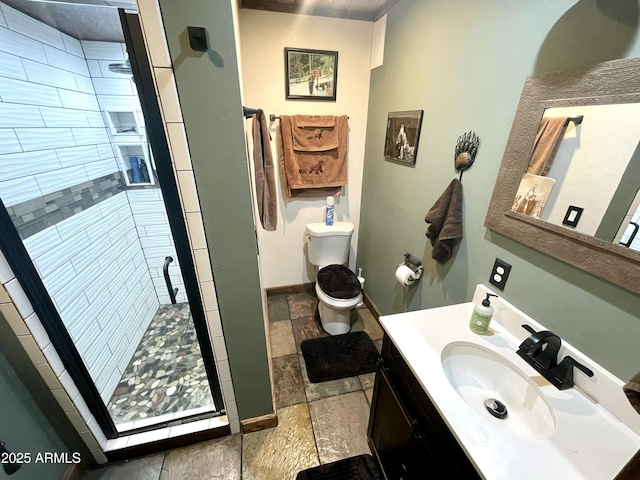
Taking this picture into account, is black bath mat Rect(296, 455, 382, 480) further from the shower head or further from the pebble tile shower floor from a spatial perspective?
the shower head

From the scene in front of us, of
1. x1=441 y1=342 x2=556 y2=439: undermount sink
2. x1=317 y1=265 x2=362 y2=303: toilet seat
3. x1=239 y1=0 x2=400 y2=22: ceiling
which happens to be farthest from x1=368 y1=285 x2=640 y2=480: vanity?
x1=239 y1=0 x2=400 y2=22: ceiling

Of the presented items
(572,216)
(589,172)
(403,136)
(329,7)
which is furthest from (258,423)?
(329,7)

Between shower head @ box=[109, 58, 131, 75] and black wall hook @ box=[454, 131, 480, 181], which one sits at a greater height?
shower head @ box=[109, 58, 131, 75]

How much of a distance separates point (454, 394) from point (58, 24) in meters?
1.96

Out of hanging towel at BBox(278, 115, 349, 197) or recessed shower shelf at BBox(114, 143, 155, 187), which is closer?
recessed shower shelf at BBox(114, 143, 155, 187)

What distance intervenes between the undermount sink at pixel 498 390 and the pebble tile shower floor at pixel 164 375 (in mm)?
1302

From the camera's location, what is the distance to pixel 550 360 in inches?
31.8

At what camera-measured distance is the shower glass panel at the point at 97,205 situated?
94 cm

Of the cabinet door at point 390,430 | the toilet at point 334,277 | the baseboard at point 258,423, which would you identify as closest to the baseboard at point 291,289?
the toilet at point 334,277

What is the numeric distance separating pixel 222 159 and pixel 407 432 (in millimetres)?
1177

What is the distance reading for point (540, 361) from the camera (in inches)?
32.4

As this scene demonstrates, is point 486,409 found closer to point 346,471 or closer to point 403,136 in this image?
point 346,471

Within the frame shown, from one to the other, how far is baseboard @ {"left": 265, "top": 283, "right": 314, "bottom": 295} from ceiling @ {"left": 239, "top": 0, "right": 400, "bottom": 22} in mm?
2223

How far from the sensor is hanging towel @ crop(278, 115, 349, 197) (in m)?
1.94
